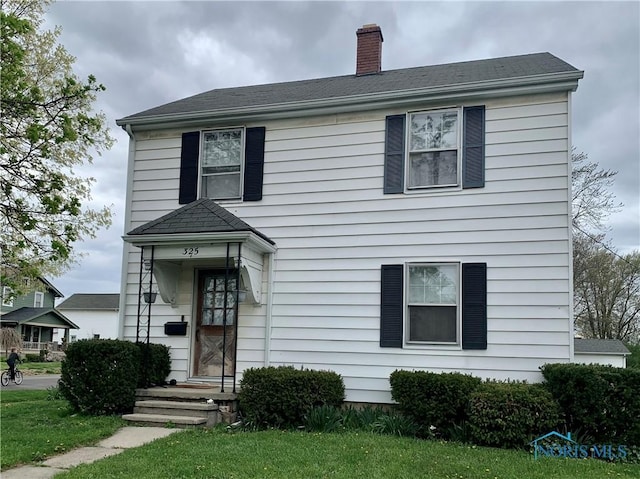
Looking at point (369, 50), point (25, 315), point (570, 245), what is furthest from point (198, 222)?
point (25, 315)

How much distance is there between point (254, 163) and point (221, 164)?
73cm

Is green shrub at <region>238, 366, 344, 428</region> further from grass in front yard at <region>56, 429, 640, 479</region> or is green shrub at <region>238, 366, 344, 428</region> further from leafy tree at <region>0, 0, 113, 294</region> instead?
leafy tree at <region>0, 0, 113, 294</region>

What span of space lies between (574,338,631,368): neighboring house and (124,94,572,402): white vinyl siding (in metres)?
14.7

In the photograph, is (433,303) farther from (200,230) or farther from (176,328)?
(176,328)

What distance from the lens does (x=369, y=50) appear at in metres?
12.3

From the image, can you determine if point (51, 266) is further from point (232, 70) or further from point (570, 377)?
point (570, 377)

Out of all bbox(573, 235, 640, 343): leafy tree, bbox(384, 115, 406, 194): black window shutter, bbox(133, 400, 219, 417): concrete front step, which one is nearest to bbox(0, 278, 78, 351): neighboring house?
bbox(573, 235, 640, 343): leafy tree

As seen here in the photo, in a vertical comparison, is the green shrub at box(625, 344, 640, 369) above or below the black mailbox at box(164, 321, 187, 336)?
below

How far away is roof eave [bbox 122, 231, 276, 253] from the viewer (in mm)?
8719

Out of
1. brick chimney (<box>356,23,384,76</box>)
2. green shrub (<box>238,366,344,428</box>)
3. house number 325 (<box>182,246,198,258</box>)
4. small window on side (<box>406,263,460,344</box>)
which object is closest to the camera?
green shrub (<box>238,366,344,428</box>)

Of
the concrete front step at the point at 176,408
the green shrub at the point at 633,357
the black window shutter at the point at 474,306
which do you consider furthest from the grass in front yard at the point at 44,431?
the green shrub at the point at 633,357

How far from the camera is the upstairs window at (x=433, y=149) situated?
9.08 meters

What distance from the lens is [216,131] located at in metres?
10.4

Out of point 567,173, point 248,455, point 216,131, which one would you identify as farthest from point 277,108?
point 248,455
